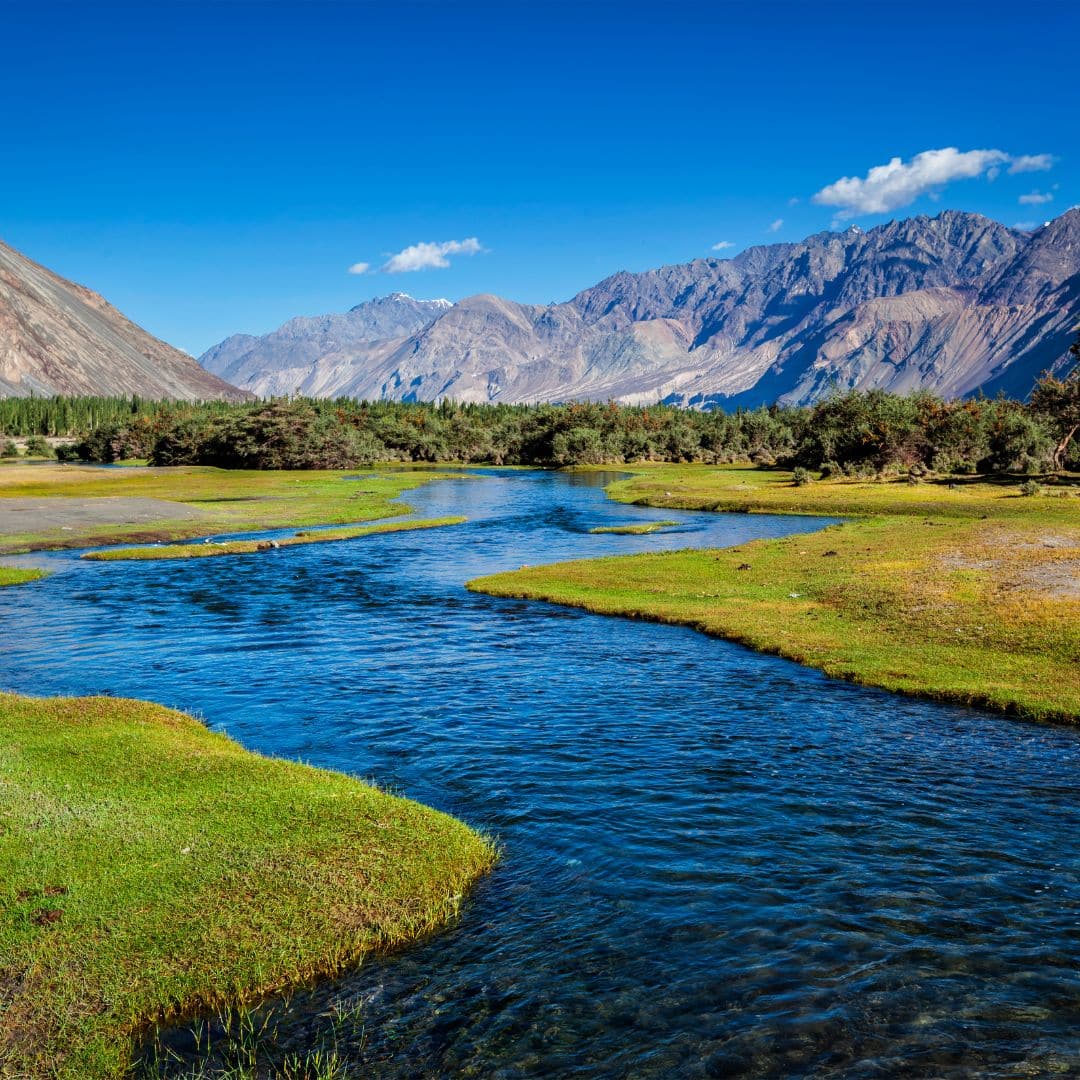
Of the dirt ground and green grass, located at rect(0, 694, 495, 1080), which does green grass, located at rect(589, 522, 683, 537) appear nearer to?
the dirt ground

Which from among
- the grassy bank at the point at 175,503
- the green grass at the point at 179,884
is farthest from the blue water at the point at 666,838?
the grassy bank at the point at 175,503

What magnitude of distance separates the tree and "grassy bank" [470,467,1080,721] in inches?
1515

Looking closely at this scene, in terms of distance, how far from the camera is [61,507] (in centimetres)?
9025

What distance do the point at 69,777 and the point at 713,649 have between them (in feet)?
77.1

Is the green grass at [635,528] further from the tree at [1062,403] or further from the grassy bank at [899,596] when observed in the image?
the tree at [1062,403]

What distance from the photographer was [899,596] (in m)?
39.9

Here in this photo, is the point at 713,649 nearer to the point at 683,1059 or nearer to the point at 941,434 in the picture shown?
the point at 683,1059

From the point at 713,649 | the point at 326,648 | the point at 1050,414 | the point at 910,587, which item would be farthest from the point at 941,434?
the point at 326,648

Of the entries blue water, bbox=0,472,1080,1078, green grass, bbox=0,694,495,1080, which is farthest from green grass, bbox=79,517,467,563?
green grass, bbox=0,694,495,1080

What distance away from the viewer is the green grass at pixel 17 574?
4988cm

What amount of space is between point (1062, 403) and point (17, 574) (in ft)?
369

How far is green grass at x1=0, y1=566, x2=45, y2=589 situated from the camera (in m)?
49.9

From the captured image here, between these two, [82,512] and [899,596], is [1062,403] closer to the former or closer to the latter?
[899,596]

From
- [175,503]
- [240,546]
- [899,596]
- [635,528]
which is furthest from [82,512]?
[899,596]
